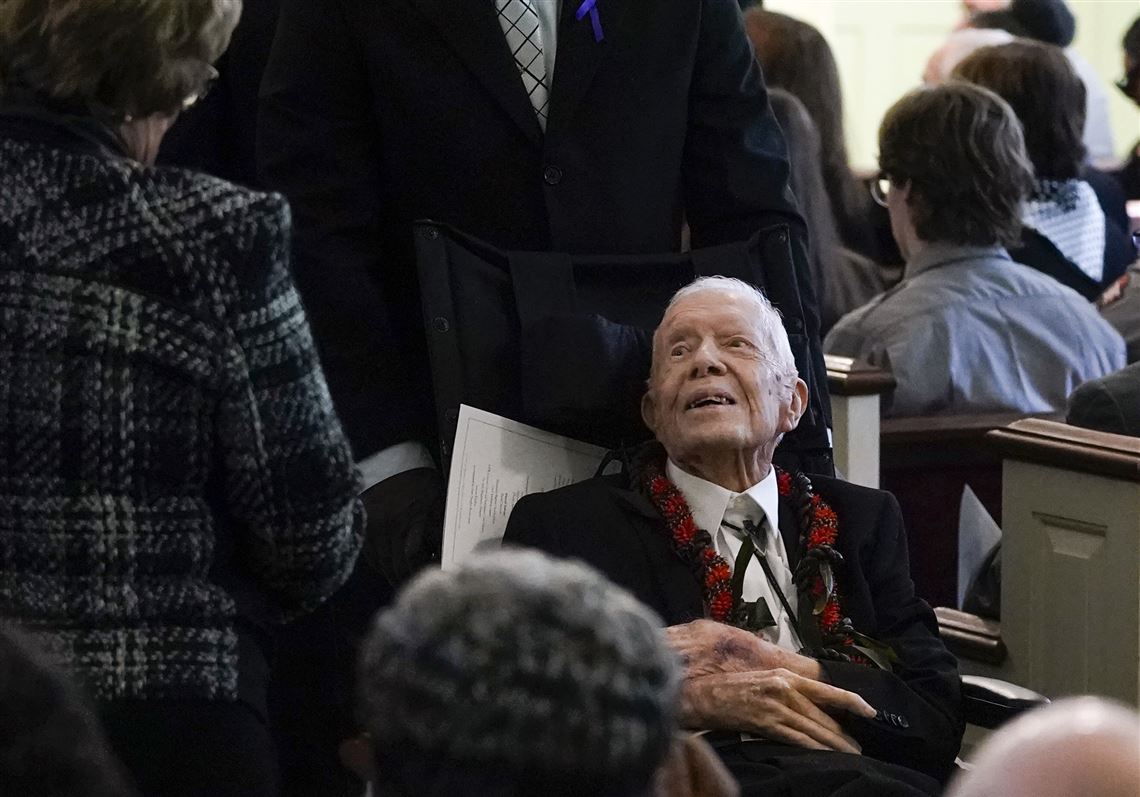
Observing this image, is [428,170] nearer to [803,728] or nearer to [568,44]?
[568,44]

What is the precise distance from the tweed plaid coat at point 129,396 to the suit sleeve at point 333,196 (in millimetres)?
892

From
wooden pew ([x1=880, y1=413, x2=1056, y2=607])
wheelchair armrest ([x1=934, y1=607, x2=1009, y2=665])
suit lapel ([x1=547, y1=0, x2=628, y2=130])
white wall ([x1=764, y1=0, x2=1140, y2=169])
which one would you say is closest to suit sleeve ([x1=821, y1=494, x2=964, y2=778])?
wheelchair armrest ([x1=934, y1=607, x2=1009, y2=665])

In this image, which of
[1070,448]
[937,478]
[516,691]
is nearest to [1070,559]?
[1070,448]

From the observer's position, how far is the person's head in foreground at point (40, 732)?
1.03 m

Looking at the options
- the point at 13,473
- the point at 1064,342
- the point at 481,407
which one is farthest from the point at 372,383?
the point at 1064,342

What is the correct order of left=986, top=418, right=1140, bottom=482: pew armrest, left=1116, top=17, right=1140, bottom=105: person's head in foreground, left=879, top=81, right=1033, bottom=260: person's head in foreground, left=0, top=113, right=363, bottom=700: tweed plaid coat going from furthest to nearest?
left=1116, top=17, right=1140, bottom=105: person's head in foreground < left=879, top=81, right=1033, bottom=260: person's head in foreground < left=986, top=418, right=1140, bottom=482: pew armrest < left=0, top=113, right=363, bottom=700: tweed plaid coat

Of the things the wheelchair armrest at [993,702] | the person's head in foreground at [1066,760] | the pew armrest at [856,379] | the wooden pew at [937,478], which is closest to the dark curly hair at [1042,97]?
the wooden pew at [937,478]

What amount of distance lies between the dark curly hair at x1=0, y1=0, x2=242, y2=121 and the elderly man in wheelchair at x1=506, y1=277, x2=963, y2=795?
999mm

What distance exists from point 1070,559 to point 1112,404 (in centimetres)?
29

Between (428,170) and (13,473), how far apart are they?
1.15 m

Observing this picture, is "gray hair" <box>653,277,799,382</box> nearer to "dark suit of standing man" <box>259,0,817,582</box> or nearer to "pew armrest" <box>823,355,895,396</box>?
"dark suit of standing man" <box>259,0,817,582</box>

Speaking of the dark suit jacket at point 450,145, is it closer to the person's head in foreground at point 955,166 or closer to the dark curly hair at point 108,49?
the dark curly hair at point 108,49

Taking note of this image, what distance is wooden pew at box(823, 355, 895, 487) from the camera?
13.1 feet

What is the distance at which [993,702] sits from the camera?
2.66m
